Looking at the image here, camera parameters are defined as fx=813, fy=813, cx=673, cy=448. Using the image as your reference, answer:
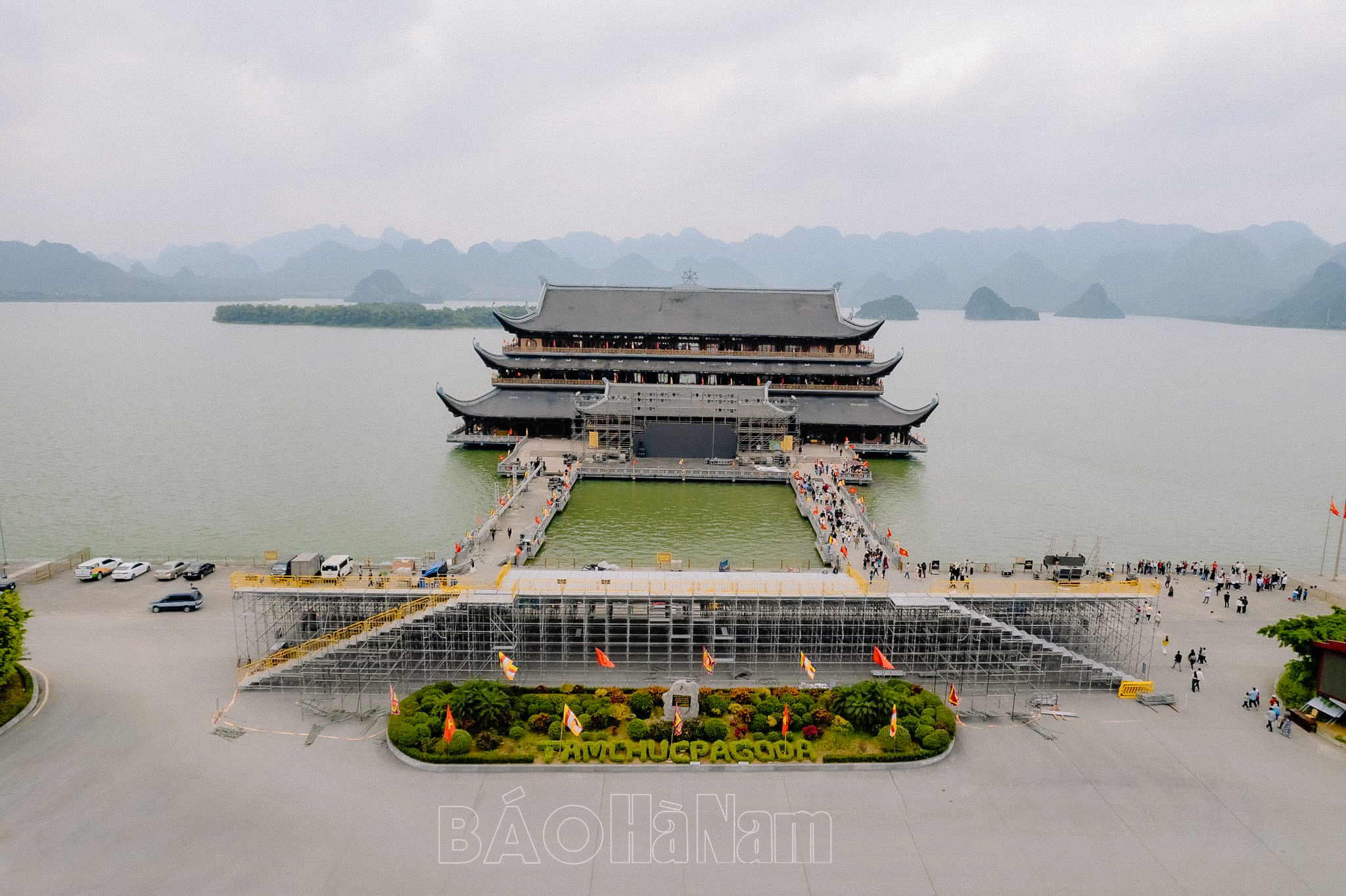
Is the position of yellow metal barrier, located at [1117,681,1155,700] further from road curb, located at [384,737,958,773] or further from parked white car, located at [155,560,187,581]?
parked white car, located at [155,560,187,581]

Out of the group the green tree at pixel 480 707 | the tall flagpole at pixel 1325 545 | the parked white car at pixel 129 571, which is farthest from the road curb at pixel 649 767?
the tall flagpole at pixel 1325 545

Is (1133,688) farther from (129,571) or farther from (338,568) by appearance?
(129,571)

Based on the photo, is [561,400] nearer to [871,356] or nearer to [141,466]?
[871,356]

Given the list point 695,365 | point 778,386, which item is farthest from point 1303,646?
point 695,365

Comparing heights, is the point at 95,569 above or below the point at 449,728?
above

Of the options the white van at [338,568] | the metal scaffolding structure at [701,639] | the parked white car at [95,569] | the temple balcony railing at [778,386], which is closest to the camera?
the metal scaffolding structure at [701,639]

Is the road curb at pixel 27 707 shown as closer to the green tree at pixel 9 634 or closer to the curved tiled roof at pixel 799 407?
the green tree at pixel 9 634
